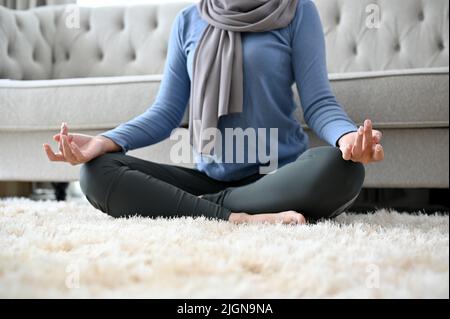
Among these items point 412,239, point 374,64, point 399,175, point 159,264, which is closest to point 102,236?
point 159,264

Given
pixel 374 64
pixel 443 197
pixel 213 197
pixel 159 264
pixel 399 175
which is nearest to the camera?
pixel 159 264

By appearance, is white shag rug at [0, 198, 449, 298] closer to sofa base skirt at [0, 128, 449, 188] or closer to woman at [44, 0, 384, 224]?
woman at [44, 0, 384, 224]

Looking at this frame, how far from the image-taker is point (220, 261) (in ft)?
1.82

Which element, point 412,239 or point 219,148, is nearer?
point 412,239

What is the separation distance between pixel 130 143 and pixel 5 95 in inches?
23.0

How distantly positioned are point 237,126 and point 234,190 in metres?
0.15

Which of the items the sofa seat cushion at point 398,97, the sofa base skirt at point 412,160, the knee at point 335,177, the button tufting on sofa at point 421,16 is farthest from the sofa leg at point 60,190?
the button tufting on sofa at point 421,16

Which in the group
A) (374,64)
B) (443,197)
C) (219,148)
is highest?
(374,64)

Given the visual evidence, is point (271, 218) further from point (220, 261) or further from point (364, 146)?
point (220, 261)

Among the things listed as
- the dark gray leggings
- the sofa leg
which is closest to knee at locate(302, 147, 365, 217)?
the dark gray leggings

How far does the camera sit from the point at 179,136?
129 cm

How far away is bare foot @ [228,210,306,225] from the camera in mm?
835

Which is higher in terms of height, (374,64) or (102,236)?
(374,64)

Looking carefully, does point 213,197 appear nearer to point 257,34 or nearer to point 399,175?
point 257,34
